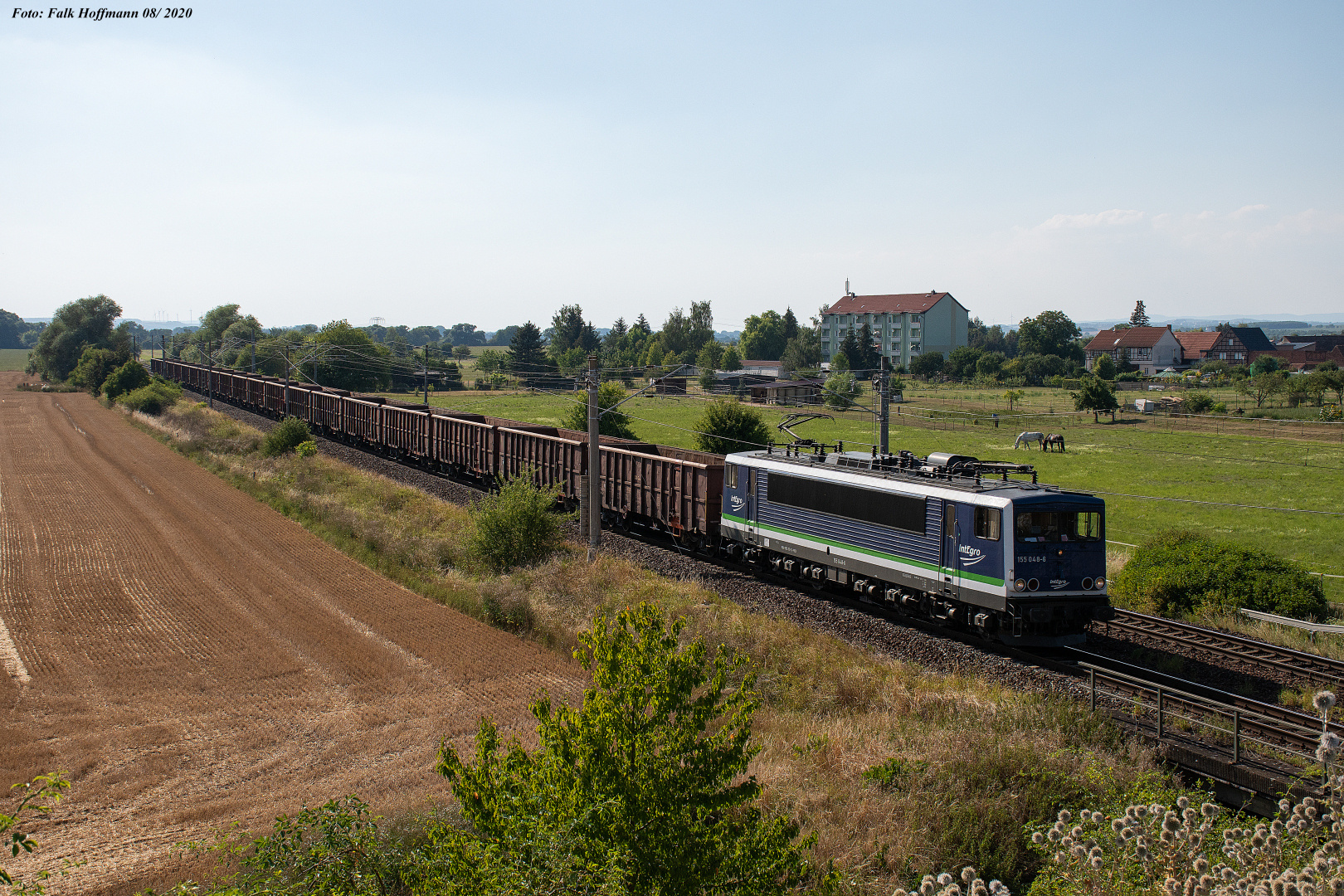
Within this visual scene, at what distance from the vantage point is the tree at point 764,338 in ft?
548

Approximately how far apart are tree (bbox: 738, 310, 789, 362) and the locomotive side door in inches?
5812

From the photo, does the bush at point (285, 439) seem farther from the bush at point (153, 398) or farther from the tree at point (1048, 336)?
the tree at point (1048, 336)

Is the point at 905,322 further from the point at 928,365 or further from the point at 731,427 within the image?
the point at 731,427

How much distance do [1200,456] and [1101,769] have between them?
46.9 meters

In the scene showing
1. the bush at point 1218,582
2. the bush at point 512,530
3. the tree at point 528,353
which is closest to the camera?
the bush at point 1218,582

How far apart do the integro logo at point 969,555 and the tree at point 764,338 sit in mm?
148040

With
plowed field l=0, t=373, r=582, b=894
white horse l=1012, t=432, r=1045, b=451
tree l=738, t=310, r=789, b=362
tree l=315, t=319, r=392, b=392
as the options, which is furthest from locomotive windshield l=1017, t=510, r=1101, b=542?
tree l=738, t=310, r=789, b=362

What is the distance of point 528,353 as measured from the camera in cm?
13250

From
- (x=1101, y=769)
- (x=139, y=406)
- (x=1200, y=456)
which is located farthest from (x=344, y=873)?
(x=139, y=406)

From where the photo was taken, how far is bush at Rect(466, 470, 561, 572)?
26.3 metres

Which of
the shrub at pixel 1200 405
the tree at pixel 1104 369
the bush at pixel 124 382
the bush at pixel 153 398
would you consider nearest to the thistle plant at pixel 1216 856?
the shrub at pixel 1200 405

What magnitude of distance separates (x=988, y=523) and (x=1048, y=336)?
13184 cm

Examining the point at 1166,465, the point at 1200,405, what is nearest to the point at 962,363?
the point at 1200,405

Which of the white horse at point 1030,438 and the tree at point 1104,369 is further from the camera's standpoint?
the tree at point 1104,369
